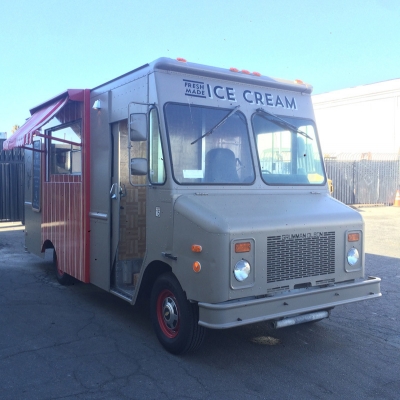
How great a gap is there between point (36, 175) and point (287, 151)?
4.97 m

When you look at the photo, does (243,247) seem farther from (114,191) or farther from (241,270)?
(114,191)

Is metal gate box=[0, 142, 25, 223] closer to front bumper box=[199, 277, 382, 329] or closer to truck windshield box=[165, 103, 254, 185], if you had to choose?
truck windshield box=[165, 103, 254, 185]

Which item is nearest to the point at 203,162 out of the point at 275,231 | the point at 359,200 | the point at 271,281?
the point at 275,231

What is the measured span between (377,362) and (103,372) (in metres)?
2.80

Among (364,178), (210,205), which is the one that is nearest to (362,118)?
(364,178)

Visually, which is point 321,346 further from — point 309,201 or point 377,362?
point 309,201

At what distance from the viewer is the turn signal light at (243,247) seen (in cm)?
441

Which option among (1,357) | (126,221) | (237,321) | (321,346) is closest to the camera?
(237,321)

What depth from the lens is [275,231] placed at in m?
4.63

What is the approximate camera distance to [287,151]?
5805 millimetres

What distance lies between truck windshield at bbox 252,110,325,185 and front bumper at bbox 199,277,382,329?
1.38m

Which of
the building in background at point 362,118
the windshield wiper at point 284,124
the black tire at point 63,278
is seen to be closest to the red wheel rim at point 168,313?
the windshield wiper at point 284,124

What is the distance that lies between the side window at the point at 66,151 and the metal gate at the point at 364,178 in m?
15.7

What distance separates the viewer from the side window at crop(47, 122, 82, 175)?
6.92 metres
